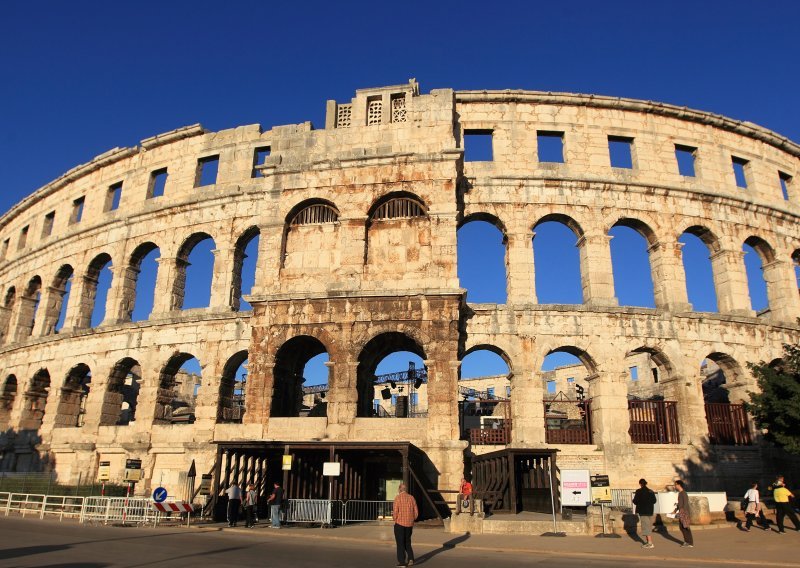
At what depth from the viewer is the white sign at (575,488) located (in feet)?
47.6

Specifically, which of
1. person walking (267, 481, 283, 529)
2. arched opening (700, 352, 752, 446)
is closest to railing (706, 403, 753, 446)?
arched opening (700, 352, 752, 446)

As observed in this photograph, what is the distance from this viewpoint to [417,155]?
20.9 m

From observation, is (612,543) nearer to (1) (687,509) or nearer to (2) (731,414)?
(1) (687,509)

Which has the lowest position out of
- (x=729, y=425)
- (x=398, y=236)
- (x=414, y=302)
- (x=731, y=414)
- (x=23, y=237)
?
(x=729, y=425)

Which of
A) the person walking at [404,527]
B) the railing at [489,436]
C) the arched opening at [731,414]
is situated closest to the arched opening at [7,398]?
the railing at [489,436]

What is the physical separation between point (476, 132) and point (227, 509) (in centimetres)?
1785

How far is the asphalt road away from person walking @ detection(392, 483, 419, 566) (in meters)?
0.37

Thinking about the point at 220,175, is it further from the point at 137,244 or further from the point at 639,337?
the point at 639,337

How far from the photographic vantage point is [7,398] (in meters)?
30.5

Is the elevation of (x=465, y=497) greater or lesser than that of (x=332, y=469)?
lesser

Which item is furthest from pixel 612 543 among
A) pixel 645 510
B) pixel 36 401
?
pixel 36 401

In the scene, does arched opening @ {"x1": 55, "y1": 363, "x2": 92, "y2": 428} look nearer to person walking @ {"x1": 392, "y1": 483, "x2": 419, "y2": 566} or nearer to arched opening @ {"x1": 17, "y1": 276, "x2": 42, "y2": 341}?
arched opening @ {"x1": 17, "y1": 276, "x2": 42, "y2": 341}

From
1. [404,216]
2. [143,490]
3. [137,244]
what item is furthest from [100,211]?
[404,216]

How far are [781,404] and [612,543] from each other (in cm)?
855
